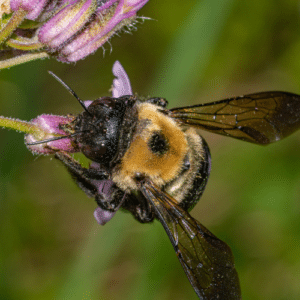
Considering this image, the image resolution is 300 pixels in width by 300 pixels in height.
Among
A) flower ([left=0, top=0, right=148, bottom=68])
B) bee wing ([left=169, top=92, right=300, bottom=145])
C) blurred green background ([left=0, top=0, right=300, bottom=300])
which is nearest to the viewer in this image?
flower ([left=0, top=0, right=148, bottom=68])

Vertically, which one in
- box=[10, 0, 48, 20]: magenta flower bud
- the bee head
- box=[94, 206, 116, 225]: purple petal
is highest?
box=[10, 0, 48, 20]: magenta flower bud

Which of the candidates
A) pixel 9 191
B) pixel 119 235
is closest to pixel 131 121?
pixel 119 235

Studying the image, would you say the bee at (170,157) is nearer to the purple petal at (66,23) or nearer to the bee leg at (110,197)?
the bee leg at (110,197)

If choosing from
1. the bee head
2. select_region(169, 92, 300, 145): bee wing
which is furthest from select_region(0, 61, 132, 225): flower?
select_region(169, 92, 300, 145): bee wing

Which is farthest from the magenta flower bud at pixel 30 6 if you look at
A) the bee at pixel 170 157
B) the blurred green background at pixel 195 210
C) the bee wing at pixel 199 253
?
the blurred green background at pixel 195 210

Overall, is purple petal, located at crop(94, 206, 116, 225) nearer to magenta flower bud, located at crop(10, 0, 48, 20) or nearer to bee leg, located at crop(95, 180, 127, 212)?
bee leg, located at crop(95, 180, 127, 212)

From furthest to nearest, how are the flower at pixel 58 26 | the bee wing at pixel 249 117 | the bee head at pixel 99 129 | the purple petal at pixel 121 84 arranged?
the purple petal at pixel 121 84, the bee wing at pixel 249 117, the flower at pixel 58 26, the bee head at pixel 99 129

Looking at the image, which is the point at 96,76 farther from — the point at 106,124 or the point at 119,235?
the point at 106,124
